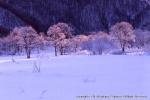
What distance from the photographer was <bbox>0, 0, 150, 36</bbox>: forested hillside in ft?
541

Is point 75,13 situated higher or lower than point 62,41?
higher

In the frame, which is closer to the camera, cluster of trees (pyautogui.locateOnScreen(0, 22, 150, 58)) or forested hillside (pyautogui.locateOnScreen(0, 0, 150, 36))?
cluster of trees (pyautogui.locateOnScreen(0, 22, 150, 58))

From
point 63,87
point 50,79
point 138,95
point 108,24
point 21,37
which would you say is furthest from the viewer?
point 108,24

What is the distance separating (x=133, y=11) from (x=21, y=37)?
359 ft

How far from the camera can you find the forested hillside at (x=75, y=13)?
165 meters

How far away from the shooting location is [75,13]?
17538cm

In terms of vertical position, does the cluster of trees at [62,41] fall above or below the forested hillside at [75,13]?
below

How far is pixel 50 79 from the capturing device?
37.6ft

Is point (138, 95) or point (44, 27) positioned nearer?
point (138, 95)

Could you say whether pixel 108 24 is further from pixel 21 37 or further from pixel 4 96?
pixel 4 96

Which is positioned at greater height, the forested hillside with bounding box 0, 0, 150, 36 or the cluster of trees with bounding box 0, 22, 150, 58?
the forested hillside with bounding box 0, 0, 150, 36

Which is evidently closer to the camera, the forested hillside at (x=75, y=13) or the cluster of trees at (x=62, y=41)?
the cluster of trees at (x=62, y=41)

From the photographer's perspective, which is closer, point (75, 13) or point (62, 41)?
point (62, 41)

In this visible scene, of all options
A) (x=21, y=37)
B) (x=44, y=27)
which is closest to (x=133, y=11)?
(x=44, y=27)
